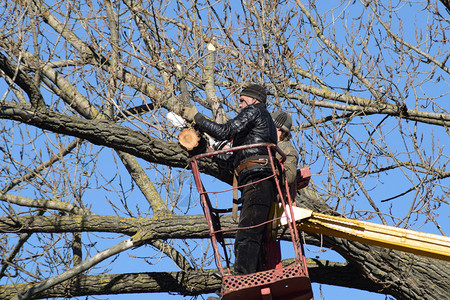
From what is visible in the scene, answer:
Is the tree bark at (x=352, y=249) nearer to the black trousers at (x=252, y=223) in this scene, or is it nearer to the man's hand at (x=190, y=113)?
the man's hand at (x=190, y=113)

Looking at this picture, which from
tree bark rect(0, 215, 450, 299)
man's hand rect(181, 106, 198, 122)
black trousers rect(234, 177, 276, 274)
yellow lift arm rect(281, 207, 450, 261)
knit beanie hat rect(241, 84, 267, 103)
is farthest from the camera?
tree bark rect(0, 215, 450, 299)

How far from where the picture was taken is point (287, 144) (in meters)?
8.02

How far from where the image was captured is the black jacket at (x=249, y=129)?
7.10 meters

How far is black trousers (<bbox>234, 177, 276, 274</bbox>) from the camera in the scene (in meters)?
6.57

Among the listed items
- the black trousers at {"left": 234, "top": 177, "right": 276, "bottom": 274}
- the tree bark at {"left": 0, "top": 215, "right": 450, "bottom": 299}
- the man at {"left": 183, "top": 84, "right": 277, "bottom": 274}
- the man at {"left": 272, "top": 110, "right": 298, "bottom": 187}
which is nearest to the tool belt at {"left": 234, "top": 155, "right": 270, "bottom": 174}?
the man at {"left": 183, "top": 84, "right": 277, "bottom": 274}

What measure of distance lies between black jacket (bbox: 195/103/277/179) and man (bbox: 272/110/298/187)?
0.47 m

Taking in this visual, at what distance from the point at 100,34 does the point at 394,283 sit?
5.46m

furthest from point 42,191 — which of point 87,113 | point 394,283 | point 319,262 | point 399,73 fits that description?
point 399,73

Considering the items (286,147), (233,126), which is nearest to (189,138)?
(233,126)

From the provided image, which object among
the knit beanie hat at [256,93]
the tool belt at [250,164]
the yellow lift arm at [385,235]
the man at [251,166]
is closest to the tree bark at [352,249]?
the yellow lift arm at [385,235]

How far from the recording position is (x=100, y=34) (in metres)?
10.5

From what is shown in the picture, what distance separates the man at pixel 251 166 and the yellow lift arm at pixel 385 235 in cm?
62

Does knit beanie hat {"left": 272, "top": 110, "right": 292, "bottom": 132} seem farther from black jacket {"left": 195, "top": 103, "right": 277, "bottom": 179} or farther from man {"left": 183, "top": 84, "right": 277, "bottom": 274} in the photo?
black jacket {"left": 195, "top": 103, "right": 277, "bottom": 179}

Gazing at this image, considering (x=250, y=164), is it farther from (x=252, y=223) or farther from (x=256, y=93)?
(x=256, y=93)
